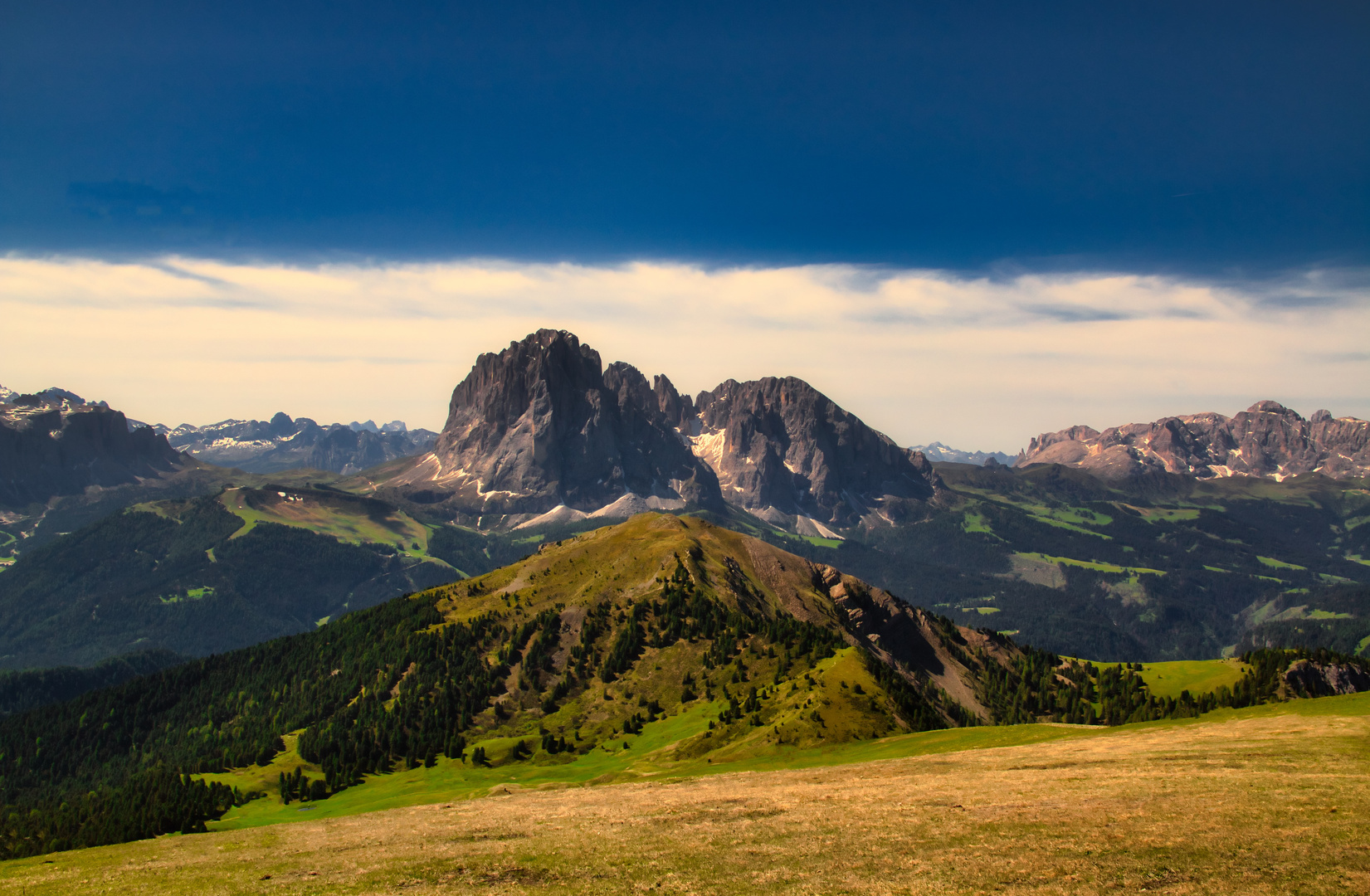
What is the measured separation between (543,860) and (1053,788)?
43938 millimetres

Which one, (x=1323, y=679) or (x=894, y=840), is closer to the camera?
(x=894, y=840)

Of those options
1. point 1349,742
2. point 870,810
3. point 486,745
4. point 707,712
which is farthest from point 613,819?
point 486,745

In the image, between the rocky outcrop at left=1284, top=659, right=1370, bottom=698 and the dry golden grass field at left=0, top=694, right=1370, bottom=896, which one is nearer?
the dry golden grass field at left=0, top=694, right=1370, bottom=896

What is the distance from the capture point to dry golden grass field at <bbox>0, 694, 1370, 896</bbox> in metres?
50.2

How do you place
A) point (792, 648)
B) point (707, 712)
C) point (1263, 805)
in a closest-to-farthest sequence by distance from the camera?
point (1263, 805)
point (707, 712)
point (792, 648)

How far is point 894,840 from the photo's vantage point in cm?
5931

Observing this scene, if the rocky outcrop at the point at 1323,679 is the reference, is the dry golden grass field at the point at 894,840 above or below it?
above

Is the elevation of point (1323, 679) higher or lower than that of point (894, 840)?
lower

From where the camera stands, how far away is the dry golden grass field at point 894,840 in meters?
50.2

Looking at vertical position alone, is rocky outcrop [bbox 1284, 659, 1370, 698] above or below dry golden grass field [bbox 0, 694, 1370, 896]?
below

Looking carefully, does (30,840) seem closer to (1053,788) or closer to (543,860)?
(543,860)

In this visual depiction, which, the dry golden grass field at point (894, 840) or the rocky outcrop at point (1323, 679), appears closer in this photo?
A: the dry golden grass field at point (894, 840)

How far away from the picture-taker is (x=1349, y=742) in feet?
255

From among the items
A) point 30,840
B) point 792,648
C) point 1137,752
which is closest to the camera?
point 1137,752
